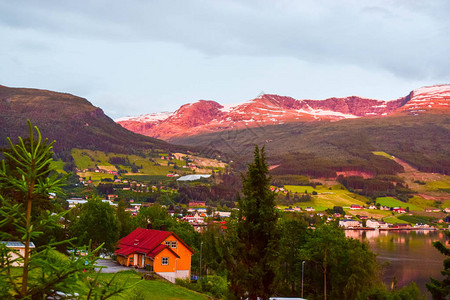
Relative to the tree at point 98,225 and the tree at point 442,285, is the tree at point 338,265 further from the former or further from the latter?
the tree at point 98,225

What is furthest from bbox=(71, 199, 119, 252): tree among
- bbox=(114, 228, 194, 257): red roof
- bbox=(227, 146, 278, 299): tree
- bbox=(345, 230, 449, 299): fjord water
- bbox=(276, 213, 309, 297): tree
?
bbox=(227, 146, 278, 299): tree

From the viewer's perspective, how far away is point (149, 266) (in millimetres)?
53375

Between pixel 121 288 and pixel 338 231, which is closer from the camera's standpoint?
pixel 121 288

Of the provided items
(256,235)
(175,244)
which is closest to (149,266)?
(175,244)

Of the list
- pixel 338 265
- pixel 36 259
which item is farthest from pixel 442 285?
pixel 36 259

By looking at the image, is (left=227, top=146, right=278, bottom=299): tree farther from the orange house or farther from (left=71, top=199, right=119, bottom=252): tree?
(left=71, top=199, right=119, bottom=252): tree

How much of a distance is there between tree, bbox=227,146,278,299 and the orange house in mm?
29362

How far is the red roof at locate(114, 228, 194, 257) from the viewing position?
5394 cm

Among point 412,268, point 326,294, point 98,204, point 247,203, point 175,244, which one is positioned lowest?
point 412,268

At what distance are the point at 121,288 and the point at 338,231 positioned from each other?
5025cm

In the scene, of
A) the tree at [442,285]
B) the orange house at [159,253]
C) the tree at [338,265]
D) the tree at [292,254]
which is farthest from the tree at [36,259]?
the tree at [292,254]

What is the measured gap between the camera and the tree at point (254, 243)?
23.3m

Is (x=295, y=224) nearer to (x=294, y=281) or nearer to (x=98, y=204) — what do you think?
(x=294, y=281)

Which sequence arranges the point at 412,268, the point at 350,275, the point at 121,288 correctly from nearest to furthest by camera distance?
the point at 121,288
the point at 350,275
the point at 412,268
